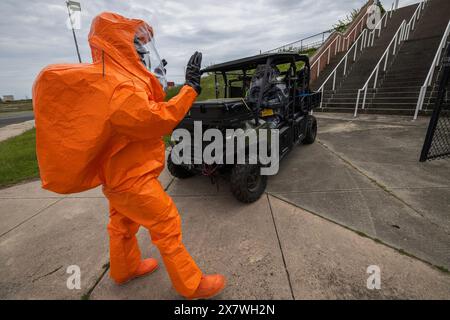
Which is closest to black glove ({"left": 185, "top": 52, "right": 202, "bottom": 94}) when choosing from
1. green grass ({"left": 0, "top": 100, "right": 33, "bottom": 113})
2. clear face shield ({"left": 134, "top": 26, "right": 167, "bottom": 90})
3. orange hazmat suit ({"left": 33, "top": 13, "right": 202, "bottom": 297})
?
orange hazmat suit ({"left": 33, "top": 13, "right": 202, "bottom": 297})

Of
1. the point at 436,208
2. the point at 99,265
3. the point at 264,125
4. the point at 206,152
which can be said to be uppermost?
the point at 264,125

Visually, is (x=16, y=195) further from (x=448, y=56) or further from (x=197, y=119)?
(x=448, y=56)

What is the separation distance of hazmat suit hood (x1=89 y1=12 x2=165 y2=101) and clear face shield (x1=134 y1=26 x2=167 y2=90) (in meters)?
0.05

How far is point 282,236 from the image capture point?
Result: 2225mm

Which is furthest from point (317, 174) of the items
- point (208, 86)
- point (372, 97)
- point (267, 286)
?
point (208, 86)

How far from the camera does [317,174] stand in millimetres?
3590

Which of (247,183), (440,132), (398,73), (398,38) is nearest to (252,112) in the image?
(247,183)

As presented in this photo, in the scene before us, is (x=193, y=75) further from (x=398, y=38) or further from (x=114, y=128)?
(x=398, y=38)

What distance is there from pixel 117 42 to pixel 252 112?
6.64ft

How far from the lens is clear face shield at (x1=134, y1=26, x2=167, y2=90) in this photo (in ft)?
4.52

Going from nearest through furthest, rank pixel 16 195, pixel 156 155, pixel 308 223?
pixel 156 155 → pixel 308 223 → pixel 16 195

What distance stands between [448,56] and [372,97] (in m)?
6.00

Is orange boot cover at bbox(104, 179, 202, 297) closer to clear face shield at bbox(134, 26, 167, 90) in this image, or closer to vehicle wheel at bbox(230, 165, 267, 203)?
clear face shield at bbox(134, 26, 167, 90)

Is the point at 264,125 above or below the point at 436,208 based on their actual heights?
above
